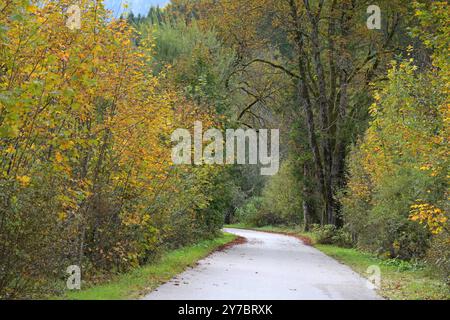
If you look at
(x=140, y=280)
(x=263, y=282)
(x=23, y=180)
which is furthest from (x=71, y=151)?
(x=263, y=282)

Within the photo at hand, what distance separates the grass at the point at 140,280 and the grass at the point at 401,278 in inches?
182

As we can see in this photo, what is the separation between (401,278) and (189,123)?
8.34m

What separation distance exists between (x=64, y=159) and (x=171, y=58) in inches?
743

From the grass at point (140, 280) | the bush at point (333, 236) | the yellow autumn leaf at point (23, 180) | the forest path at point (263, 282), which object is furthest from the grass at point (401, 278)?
the yellow autumn leaf at point (23, 180)

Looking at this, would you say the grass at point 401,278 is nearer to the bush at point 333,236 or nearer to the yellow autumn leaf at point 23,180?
the bush at point 333,236

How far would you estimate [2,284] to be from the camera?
9.77 metres

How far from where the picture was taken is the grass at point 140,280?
1077 centimetres

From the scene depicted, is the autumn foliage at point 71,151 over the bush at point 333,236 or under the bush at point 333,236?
over

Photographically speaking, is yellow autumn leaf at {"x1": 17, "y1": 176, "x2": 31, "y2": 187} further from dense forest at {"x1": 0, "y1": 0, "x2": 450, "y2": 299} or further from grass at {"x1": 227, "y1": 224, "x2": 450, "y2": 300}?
grass at {"x1": 227, "y1": 224, "x2": 450, "y2": 300}

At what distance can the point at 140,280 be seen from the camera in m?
13.0

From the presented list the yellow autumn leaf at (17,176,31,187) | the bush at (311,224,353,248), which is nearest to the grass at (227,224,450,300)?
the bush at (311,224,353,248)

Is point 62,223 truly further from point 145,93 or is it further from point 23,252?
point 145,93

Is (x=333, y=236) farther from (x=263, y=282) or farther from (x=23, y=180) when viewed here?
(x=23, y=180)
